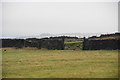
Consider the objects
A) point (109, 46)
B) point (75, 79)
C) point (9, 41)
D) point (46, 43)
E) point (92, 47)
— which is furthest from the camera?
point (9, 41)

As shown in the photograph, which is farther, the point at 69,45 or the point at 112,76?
the point at 69,45

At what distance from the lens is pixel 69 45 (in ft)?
77.5

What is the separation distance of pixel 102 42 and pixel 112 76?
41.3ft

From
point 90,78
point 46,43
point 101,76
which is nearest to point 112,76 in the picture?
point 101,76

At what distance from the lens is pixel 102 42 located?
1772cm

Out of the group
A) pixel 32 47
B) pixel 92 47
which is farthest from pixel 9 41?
pixel 92 47

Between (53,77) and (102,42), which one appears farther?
(102,42)

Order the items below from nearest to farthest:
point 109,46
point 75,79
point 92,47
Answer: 1. point 75,79
2. point 109,46
3. point 92,47

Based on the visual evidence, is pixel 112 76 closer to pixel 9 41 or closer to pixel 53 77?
pixel 53 77

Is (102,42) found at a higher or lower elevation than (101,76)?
higher

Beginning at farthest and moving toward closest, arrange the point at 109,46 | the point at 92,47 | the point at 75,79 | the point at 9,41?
the point at 9,41, the point at 92,47, the point at 109,46, the point at 75,79

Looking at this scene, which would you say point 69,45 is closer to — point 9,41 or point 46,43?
point 46,43

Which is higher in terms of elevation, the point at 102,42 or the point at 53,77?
the point at 102,42

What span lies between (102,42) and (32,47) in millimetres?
10690
